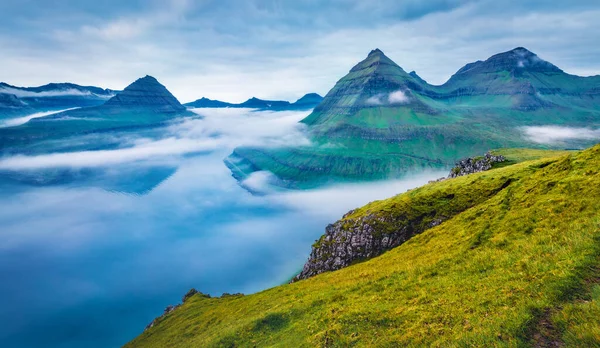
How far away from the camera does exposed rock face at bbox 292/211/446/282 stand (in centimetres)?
6469

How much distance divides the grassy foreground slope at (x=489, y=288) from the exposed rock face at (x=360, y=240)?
18.3 m

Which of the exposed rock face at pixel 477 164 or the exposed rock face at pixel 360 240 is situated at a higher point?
the exposed rock face at pixel 477 164

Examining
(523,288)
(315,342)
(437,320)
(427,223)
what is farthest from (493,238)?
(427,223)

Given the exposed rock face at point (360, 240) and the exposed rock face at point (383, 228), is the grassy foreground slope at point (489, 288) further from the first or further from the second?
the exposed rock face at point (360, 240)

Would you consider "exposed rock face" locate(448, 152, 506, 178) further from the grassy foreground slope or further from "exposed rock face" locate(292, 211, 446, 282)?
the grassy foreground slope

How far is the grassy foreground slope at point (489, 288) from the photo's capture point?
54.5ft

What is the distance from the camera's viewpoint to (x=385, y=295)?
29.0 metres

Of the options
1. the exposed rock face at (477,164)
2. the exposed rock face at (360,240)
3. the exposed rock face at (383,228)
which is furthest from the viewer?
the exposed rock face at (477,164)

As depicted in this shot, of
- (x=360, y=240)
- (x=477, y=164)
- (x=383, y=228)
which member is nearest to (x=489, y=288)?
(x=383, y=228)

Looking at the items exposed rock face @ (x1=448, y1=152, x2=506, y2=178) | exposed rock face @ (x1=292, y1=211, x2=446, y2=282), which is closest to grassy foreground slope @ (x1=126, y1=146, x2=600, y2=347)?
exposed rock face @ (x1=292, y1=211, x2=446, y2=282)

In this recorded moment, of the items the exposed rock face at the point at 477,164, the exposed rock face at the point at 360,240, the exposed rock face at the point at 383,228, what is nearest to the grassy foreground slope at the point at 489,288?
the exposed rock face at the point at 383,228

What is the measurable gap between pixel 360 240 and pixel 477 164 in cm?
5619

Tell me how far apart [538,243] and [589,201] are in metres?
8.27

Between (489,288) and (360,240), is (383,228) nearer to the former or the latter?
(360,240)
